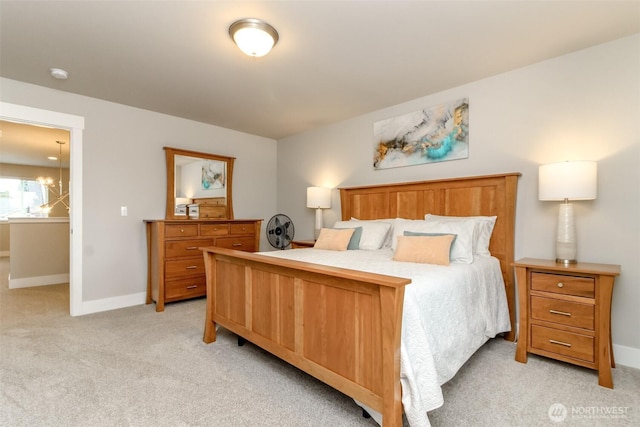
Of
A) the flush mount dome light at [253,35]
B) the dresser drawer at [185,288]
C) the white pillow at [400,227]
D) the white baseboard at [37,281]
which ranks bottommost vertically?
the white baseboard at [37,281]

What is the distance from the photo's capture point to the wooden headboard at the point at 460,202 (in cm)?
261

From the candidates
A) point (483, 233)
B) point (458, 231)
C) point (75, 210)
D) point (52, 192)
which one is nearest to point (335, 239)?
point (458, 231)

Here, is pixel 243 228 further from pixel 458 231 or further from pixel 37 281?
pixel 37 281

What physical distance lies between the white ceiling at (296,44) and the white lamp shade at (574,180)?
37.2 inches

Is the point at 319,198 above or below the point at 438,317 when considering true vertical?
above

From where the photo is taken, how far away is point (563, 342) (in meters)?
2.05

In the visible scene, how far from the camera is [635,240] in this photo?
214cm

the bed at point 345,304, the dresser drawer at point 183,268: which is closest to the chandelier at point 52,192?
the dresser drawer at point 183,268

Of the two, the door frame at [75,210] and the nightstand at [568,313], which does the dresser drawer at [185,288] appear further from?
the nightstand at [568,313]

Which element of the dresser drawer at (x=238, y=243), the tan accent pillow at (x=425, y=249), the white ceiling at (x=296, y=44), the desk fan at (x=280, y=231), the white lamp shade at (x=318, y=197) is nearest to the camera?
the white ceiling at (x=296, y=44)

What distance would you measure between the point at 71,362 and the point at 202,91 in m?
2.58

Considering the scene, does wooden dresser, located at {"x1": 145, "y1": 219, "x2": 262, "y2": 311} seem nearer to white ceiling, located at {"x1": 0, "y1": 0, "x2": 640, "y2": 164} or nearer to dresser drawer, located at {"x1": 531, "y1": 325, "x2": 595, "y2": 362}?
white ceiling, located at {"x1": 0, "y1": 0, "x2": 640, "y2": 164}

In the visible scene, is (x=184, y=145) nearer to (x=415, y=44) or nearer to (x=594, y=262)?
(x=415, y=44)

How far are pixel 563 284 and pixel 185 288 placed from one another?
3634 mm
